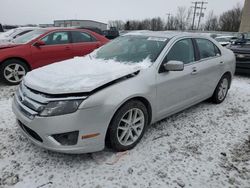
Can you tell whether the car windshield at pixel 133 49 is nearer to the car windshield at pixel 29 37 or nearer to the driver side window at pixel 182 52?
the driver side window at pixel 182 52

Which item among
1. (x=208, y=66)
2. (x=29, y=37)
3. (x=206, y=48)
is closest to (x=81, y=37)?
(x=29, y=37)

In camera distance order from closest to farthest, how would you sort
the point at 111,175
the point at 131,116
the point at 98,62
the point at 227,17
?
1. the point at 111,175
2. the point at 131,116
3. the point at 98,62
4. the point at 227,17

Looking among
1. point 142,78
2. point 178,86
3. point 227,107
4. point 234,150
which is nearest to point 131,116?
point 142,78

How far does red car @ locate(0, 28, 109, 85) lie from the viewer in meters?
5.67

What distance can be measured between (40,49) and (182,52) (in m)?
4.03

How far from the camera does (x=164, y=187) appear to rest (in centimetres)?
239

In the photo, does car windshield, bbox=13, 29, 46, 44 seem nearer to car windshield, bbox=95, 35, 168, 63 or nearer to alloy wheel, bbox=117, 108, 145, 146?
car windshield, bbox=95, 35, 168, 63

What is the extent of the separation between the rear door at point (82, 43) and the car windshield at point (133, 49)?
9.20 feet

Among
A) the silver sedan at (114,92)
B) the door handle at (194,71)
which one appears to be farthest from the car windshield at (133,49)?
the door handle at (194,71)

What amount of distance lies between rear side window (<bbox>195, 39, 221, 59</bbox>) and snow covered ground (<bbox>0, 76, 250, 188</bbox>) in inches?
53.9

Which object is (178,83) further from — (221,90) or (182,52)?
(221,90)

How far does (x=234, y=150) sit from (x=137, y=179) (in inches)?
60.5

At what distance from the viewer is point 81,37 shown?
6.89 metres

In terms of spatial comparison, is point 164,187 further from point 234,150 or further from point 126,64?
point 126,64
